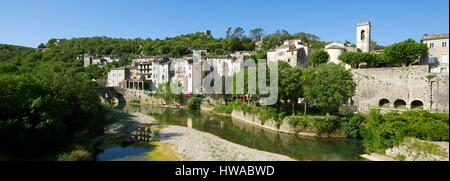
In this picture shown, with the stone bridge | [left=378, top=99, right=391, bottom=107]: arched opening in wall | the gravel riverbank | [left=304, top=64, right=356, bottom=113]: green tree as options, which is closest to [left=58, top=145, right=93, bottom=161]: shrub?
the gravel riverbank

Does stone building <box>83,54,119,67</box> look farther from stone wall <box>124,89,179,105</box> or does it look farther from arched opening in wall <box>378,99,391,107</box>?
arched opening in wall <box>378,99,391,107</box>

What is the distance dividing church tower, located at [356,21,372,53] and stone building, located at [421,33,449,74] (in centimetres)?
1094

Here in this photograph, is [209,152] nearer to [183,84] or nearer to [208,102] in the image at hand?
[208,102]

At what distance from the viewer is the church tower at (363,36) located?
58.2m

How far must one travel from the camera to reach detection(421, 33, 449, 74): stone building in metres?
45.4

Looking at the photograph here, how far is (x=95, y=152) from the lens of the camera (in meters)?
24.2

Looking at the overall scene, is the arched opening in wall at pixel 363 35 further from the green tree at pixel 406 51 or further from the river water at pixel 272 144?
→ the river water at pixel 272 144

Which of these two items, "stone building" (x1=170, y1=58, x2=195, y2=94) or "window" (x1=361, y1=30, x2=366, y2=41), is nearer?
"window" (x1=361, y1=30, x2=366, y2=41)

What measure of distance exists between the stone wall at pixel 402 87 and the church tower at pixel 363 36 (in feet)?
47.8

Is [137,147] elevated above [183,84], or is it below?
below

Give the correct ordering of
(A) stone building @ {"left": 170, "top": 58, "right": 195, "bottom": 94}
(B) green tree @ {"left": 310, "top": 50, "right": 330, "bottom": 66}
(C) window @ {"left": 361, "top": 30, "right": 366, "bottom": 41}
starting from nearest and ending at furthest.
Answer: (C) window @ {"left": 361, "top": 30, "right": 366, "bottom": 41} → (B) green tree @ {"left": 310, "top": 50, "right": 330, "bottom": 66} → (A) stone building @ {"left": 170, "top": 58, "right": 195, "bottom": 94}
